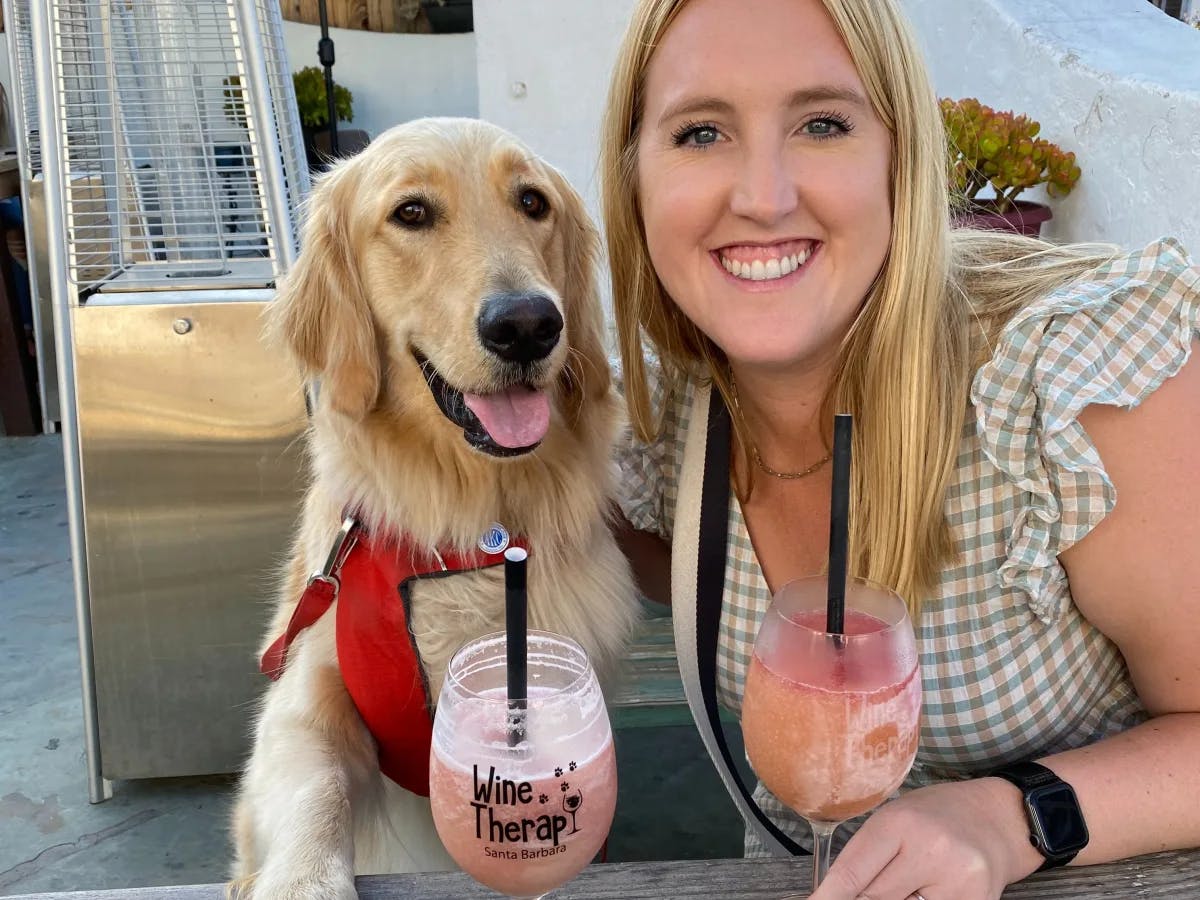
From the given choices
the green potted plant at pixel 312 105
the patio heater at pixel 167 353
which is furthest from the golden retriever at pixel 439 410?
the green potted plant at pixel 312 105

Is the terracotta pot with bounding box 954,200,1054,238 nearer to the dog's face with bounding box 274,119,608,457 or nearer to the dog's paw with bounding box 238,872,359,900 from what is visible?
the dog's face with bounding box 274,119,608,457

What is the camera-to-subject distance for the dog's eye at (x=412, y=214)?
2004 mm

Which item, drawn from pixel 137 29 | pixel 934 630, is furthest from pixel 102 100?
pixel 934 630

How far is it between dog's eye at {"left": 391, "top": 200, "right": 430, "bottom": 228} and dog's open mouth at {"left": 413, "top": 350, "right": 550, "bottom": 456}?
1.00ft

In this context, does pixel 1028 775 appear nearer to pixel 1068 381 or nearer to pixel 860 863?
pixel 860 863

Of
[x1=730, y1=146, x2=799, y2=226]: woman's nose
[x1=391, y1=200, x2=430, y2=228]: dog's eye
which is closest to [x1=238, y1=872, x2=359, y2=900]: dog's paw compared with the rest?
[x1=730, y1=146, x2=799, y2=226]: woman's nose

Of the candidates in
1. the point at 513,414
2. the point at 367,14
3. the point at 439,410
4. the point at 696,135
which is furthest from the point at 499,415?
the point at 367,14

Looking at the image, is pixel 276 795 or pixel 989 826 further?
pixel 276 795

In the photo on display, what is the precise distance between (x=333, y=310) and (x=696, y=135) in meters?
0.94

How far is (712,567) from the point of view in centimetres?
155

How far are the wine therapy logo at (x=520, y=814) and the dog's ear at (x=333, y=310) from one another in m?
1.19

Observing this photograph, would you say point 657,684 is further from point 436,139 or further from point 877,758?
point 877,758

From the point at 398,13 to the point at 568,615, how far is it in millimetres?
8857

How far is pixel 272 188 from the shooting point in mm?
2633
